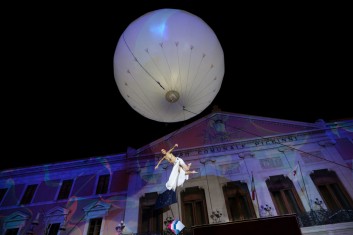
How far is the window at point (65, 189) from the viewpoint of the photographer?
42.0 ft

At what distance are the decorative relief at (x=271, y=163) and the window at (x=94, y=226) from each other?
8.77m

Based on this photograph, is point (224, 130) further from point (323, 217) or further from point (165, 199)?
point (323, 217)

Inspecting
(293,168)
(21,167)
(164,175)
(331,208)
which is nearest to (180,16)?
(164,175)

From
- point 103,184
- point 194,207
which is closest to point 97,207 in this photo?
point 103,184

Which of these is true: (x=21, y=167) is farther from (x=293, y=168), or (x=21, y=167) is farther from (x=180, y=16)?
(x=293, y=168)

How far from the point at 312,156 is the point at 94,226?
458 inches

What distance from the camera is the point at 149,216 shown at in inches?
449

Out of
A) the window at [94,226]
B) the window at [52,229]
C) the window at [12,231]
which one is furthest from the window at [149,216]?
the window at [12,231]

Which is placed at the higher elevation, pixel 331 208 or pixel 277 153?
pixel 277 153

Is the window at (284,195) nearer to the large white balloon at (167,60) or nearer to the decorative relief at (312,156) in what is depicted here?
the decorative relief at (312,156)

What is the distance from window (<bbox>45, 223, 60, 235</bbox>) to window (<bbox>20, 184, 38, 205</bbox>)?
2.38m

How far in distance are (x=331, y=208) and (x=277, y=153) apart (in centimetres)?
334

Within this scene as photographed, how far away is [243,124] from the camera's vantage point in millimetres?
14047

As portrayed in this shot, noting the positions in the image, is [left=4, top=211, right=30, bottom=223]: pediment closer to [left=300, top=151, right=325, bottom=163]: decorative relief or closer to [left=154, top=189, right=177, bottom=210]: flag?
[left=154, top=189, right=177, bottom=210]: flag
